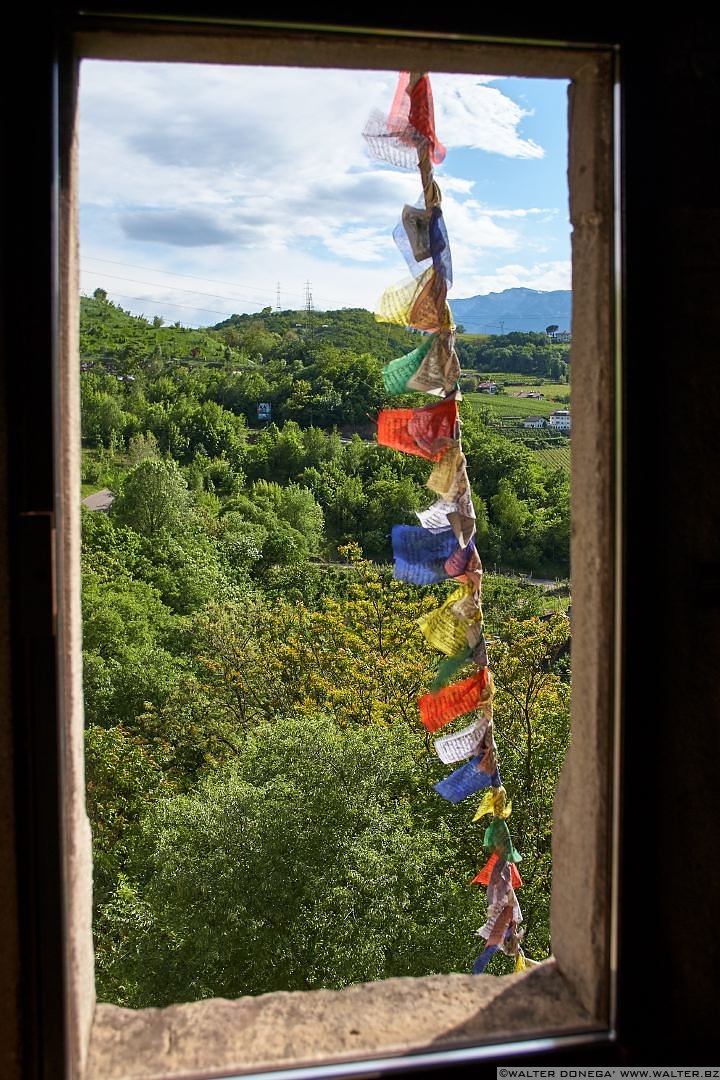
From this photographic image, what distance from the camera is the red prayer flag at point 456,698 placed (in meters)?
4.14

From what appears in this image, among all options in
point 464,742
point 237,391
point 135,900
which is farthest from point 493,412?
point 464,742

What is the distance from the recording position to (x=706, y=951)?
1365 millimetres

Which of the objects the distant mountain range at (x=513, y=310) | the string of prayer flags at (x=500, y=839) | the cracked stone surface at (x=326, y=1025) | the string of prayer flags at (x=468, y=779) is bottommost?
the string of prayer flags at (x=500, y=839)

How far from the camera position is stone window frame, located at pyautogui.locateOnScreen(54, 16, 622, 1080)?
4.05 ft

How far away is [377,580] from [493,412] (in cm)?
1383

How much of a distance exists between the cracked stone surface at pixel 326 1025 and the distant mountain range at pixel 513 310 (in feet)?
93.3

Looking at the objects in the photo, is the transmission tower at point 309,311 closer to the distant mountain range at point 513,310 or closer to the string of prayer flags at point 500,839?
the distant mountain range at point 513,310

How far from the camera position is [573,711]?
144 cm

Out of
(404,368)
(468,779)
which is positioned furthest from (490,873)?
(404,368)

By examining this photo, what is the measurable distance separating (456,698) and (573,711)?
2.83m

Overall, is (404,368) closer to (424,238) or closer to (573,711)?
(424,238)

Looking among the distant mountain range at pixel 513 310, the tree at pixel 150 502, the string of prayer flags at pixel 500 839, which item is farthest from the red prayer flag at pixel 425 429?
the distant mountain range at pixel 513 310

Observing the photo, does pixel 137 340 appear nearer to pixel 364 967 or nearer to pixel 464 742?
pixel 364 967

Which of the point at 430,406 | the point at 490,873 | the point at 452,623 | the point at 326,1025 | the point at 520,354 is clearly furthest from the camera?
the point at 520,354
